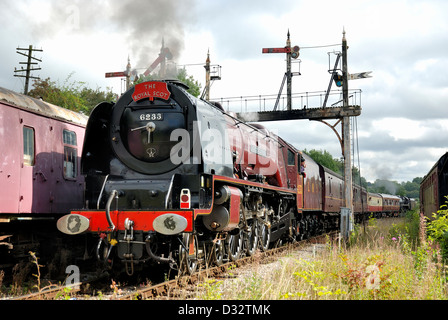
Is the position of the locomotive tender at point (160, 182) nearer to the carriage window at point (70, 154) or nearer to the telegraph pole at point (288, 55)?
the carriage window at point (70, 154)

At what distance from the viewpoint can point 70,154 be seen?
995 cm

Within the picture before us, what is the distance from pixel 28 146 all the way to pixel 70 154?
145 centimetres

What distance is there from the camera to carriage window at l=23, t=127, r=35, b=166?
27.6ft

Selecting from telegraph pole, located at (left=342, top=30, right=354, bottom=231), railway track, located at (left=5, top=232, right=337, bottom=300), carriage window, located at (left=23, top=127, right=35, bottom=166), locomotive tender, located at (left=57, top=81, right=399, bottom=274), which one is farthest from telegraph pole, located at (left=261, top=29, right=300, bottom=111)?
carriage window, located at (left=23, top=127, right=35, bottom=166)

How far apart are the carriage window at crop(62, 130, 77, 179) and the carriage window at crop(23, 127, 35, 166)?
1111 mm

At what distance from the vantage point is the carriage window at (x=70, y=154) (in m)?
9.77

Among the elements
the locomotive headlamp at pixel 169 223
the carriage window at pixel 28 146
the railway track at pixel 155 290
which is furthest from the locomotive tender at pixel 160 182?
the carriage window at pixel 28 146

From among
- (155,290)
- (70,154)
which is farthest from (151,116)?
(155,290)

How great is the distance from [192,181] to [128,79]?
47.6 ft

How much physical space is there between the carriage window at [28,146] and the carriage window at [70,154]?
3.65ft

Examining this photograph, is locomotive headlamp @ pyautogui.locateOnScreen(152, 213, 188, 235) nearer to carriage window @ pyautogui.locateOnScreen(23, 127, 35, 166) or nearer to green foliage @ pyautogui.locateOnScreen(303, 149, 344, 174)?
carriage window @ pyautogui.locateOnScreen(23, 127, 35, 166)

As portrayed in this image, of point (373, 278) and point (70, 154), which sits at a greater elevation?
point (70, 154)

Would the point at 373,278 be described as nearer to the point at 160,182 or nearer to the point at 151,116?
the point at 160,182
